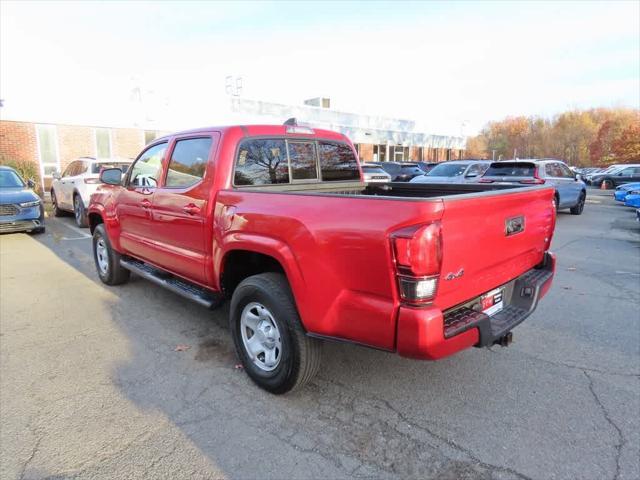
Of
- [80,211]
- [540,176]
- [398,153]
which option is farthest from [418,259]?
[398,153]

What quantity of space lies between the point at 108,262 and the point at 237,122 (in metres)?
21.2

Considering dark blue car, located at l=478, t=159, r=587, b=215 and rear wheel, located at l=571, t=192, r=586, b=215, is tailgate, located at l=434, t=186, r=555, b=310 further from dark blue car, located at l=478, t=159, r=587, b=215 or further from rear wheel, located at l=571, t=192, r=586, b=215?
rear wheel, located at l=571, t=192, r=586, b=215

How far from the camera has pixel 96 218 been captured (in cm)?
639

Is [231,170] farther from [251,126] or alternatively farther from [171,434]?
[171,434]

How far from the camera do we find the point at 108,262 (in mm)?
5906

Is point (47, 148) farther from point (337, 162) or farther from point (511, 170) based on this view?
point (511, 170)

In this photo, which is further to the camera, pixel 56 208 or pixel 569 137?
pixel 569 137

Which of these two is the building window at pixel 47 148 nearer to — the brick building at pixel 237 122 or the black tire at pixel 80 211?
the brick building at pixel 237 122

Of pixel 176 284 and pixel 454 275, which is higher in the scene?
pixel 454 275

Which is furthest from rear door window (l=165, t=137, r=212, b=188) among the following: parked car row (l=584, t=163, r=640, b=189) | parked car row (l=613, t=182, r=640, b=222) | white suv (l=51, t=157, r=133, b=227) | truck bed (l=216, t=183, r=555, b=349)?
parked car row (l=584, t=163, r=640, b=189)

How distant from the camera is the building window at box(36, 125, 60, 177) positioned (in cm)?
1749

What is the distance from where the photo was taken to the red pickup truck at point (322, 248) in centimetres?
232

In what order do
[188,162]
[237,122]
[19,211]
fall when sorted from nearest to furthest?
[188,162], [19,211], [237,122]

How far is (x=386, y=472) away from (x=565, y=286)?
4.81m
